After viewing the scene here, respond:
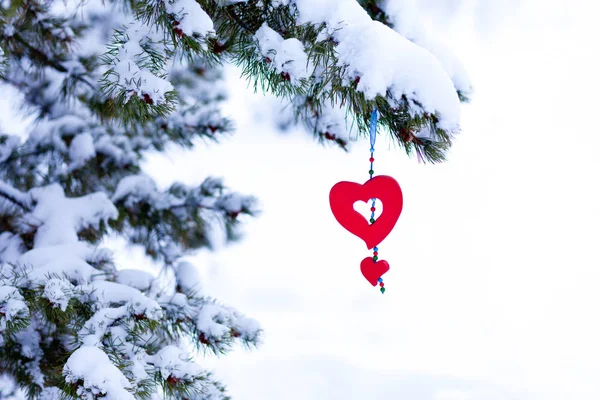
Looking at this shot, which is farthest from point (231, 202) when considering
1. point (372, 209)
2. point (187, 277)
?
point (372, 209)

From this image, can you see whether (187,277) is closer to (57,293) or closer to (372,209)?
(57,293)

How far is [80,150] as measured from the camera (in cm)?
188

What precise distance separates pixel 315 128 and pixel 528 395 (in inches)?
93.8

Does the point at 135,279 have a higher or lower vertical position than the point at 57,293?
higher

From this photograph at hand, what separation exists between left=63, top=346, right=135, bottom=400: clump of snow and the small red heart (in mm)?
460

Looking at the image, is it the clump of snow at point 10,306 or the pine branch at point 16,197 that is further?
the pine branch at point 16,197

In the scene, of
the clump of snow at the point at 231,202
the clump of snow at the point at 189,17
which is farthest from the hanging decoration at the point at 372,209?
the clump of snow at the point at 231,202

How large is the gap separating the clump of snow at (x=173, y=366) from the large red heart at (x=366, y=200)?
1.34 feet

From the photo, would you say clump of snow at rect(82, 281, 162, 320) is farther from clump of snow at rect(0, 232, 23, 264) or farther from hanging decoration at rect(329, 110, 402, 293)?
clump of snow at rect(0, 232, 23, 264)

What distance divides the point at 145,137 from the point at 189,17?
4.48ft

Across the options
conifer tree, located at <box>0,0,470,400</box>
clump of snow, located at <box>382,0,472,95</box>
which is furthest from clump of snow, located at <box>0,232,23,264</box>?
clump of snow, located at <box>382,0,472,95</box>

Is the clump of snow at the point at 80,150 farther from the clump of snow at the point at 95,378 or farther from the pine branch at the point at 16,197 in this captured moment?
the clump of snow at the point at 95,378

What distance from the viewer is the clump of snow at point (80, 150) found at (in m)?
1.88

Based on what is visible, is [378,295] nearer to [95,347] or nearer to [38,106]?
[38,106]
